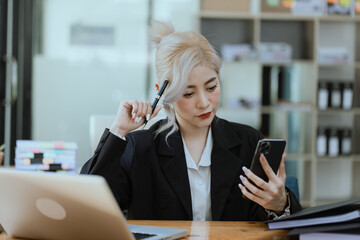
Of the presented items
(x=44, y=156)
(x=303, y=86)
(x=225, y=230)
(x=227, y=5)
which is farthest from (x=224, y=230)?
(x=303, y=86)

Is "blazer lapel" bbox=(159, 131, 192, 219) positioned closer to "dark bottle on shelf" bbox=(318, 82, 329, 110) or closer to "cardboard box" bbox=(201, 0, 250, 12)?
"cardboard box" bbox=(201, 0, 250, 12)

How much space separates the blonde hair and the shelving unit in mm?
2955

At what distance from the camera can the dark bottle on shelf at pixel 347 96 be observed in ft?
16.8

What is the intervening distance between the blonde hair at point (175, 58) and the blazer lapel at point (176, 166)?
0.03 meters

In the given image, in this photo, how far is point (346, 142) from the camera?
17.0ft

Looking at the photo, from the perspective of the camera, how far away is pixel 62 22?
4.96 metres

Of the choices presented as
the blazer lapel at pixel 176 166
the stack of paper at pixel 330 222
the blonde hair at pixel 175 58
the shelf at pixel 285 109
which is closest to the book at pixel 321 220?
the stack of paper at pixel 330 222

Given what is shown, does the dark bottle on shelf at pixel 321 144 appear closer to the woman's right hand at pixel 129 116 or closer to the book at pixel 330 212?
the woman's right hand at pixel 129 116

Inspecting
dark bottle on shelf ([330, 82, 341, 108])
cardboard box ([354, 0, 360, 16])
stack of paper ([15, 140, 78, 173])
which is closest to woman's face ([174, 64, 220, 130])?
stack of paper ([15, 140, 78, 173])

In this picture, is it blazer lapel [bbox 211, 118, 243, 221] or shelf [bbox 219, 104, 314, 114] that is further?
shelf [bbox 219, 104, 314, 114]

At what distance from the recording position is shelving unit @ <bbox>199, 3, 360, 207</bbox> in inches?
202

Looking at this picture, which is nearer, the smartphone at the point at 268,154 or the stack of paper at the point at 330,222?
the stack of paper at the point at 330,222

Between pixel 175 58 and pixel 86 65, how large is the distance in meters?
3.13

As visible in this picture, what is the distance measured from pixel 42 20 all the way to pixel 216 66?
10.5 ft
